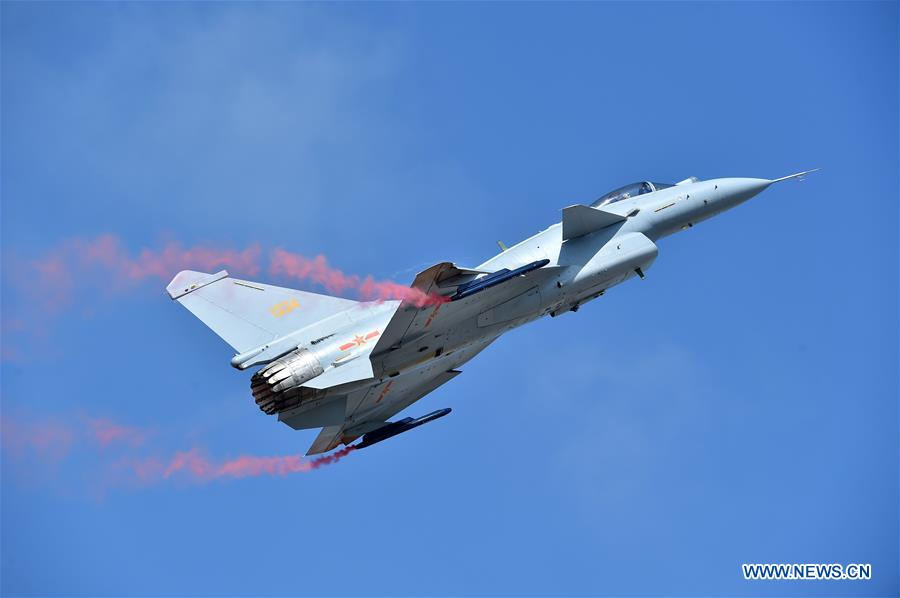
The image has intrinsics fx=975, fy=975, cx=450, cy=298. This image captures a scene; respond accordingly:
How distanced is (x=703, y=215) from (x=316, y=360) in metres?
8.20

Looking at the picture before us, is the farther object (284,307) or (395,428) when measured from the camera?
(395,428)

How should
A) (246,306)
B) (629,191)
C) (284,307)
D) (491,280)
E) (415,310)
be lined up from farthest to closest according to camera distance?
(629,191) → (246,306) → (284,307) → (491,280) → (415,310)

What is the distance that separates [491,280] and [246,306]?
4729 mm

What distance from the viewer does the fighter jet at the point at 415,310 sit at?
16.4 m

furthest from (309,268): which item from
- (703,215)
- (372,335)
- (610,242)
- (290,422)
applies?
(703,215)

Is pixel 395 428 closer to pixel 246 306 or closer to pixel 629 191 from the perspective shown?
pixel 246 306

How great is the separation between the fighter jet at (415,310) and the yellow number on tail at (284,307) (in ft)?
0.07

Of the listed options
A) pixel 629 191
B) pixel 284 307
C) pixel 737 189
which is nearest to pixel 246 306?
pixel 284 307

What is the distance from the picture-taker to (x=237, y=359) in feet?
55.0

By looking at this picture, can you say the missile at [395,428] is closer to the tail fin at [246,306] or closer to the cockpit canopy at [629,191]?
the tail fin at [246,306]

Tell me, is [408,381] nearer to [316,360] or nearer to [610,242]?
[316,360]

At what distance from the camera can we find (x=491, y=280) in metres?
16.4

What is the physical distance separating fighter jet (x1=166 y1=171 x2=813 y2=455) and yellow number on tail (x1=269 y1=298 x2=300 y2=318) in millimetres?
20

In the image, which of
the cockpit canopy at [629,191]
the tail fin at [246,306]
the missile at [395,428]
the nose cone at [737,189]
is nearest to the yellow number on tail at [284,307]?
the tail fin at [246,306]
